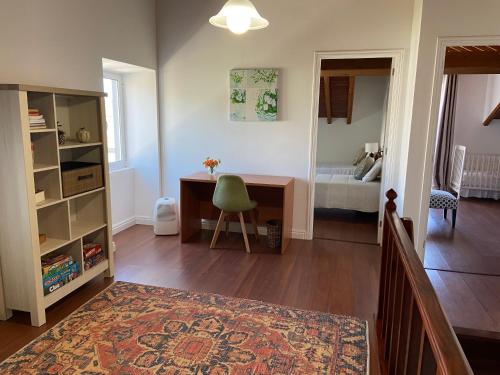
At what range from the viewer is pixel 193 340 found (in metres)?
2.38

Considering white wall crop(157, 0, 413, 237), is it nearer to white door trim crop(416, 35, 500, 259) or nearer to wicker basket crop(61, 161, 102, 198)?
white door trim crop(416, 35, 500, 259)

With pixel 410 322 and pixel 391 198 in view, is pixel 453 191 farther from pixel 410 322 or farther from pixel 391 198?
pixel 410 322

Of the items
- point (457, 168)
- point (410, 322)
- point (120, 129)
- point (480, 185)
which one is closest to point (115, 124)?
point (120, 129)

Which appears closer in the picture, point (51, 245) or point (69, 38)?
point (51, 245)

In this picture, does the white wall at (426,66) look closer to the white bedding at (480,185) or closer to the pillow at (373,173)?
the pillow at (373,173)

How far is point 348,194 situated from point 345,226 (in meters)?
Result: 0.44

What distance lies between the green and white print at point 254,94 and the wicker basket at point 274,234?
1196 mm

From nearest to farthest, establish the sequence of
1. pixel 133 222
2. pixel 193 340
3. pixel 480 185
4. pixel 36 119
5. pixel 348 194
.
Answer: pixel 193 340, pixel 36 119, pixel 133 222, pixel 348 194, pixel 480 185

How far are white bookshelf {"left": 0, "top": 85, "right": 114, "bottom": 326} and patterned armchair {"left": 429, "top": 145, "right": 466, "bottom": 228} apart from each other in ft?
13.3

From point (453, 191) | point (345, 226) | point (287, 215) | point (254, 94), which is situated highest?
point (254, 94)

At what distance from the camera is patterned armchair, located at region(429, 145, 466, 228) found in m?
4.87

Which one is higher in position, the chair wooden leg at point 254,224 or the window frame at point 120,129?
the window frame at point 120,129

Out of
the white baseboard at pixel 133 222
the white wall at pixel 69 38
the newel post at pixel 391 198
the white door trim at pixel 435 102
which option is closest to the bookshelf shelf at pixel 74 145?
the white wall at pixel 69 38

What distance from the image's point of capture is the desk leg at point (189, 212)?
4.23 meters
